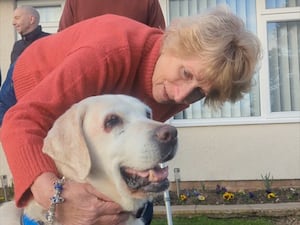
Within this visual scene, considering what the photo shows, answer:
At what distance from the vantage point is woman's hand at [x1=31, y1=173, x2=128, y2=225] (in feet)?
8.34

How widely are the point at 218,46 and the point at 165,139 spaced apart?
0.74 meters

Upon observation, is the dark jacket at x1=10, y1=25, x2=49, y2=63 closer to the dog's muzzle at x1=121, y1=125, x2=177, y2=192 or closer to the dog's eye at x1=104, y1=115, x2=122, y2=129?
the dog's eye at x1=104, y1=115, x2=122, y2=129

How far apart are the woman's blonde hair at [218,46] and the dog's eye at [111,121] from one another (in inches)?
23.3

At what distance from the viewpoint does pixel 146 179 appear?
2492mm

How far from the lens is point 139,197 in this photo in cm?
256

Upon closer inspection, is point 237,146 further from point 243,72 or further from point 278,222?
point 243,72

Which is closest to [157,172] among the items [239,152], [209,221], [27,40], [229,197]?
[27,40]

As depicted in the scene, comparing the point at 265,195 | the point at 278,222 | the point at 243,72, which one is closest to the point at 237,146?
the point at 265,195

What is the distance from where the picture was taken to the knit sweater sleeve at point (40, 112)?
8.50 ft

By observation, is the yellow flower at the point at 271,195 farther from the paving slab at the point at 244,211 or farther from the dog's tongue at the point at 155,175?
the dog's tongue at the point at 155,175

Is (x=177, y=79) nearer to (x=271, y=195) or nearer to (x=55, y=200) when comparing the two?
(x=55, y=200)

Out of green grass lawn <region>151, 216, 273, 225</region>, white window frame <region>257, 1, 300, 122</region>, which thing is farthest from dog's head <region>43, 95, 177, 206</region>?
white window frame <region>257, 1, 300, 122</region>

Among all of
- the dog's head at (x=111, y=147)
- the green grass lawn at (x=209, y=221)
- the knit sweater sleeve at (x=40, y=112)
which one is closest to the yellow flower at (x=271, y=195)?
the green grass lawn at (x=209, y=221)

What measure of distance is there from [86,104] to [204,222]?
148 inches
